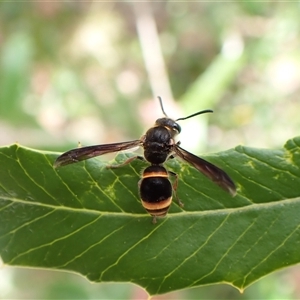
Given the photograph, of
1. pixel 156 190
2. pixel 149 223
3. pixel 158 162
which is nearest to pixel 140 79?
pixel 158 162

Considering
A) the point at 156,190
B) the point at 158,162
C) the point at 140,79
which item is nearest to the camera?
the point at 156,190

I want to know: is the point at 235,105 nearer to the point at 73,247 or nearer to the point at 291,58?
the point at 291,58

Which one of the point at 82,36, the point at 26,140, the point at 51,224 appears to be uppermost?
the point at 82,36

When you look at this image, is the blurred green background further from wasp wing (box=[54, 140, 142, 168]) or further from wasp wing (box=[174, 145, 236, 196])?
wasp wing (box=[174, 145, 236, 196])

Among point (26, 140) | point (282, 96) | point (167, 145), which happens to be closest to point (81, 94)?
point (26, 140)

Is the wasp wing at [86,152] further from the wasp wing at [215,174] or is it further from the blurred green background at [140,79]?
the blurred green background at [140,79]

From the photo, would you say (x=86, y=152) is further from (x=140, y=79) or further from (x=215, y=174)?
(x=140, y=79)
